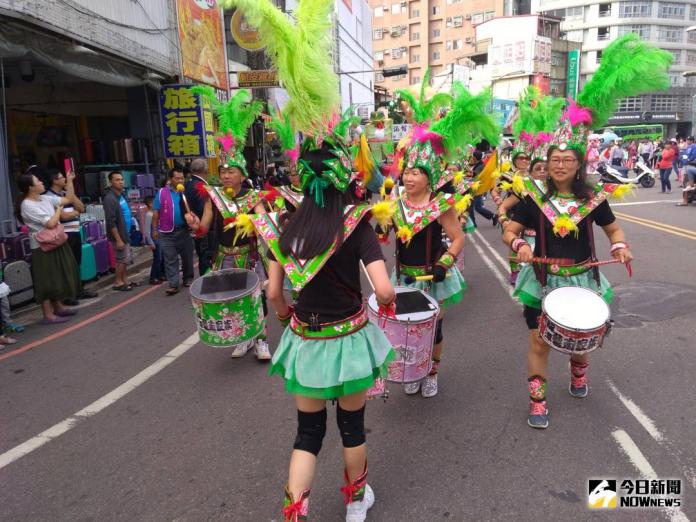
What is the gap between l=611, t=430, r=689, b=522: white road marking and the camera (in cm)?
261

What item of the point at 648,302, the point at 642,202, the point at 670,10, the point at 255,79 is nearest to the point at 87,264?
the point at 648,302

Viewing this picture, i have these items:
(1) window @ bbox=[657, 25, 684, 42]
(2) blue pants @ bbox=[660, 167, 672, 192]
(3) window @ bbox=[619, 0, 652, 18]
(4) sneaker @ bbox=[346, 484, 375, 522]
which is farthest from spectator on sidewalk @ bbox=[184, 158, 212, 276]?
(1) window @ bbox=[657, 25, 684, 42]

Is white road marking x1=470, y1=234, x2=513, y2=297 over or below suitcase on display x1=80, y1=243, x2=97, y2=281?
below

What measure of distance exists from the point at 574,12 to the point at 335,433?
71.5 metres

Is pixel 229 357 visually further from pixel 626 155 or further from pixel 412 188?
pixel 626 155

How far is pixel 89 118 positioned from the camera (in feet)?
48.8

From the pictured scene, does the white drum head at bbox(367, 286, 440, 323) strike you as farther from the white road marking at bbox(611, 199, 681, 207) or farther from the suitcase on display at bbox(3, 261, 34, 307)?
the white road marking at bbox(611, 199, 681, 207)

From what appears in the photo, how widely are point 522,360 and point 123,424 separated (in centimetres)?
342

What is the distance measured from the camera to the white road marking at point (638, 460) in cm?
261

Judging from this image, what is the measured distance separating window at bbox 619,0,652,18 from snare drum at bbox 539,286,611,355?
6901 centimetres

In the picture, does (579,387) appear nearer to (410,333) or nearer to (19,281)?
(410,333)

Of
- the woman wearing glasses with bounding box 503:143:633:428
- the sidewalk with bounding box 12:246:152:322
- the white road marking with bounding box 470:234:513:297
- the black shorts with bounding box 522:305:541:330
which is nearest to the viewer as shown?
the woman wearing glasses with bounding box 503:143:633:428

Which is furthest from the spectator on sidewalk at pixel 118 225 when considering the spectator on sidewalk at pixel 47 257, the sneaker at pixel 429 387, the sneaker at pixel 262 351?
the sneaker at pixel 429 387

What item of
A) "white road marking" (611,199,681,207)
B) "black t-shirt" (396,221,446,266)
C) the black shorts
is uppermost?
"black t-shirt" (396,221,446,266)
